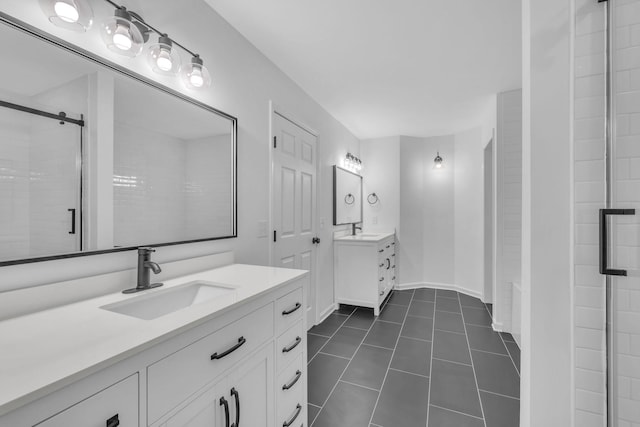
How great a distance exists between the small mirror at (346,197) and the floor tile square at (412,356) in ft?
5.20

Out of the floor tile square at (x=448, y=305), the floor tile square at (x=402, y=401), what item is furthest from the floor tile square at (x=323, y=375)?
the floor tile square at (x=448, y=305)

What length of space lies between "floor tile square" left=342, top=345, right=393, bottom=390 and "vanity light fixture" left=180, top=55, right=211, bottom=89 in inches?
85.9

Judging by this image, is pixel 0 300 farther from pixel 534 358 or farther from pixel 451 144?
pixel 451 144

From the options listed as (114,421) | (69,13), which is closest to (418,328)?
(114,421)

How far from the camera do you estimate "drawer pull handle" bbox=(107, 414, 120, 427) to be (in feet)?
1.97

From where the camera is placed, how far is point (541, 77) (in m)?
1.07

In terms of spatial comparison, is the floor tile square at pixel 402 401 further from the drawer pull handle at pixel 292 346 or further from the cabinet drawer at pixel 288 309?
the cabinet drawer at pixel 288 309

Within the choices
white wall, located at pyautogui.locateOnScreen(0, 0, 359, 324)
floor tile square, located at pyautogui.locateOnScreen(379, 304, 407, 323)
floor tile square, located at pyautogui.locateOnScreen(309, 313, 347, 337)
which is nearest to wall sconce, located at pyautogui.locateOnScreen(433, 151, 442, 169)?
floor tile square, located at pyautogui.locateOnScreen(379, 304, 407, 323)

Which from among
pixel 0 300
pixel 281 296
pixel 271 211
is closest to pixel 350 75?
pixel 271 211

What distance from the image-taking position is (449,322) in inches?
119

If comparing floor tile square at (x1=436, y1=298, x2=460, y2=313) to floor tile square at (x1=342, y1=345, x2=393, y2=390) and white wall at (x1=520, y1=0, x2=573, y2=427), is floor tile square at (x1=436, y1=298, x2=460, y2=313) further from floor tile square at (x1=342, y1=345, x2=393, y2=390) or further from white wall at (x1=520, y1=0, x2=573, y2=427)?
white wall at (x1=520, y1=0, x2=573, y2=427)

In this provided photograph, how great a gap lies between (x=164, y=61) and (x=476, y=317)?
378 centimetres

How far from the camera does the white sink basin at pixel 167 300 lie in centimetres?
104
